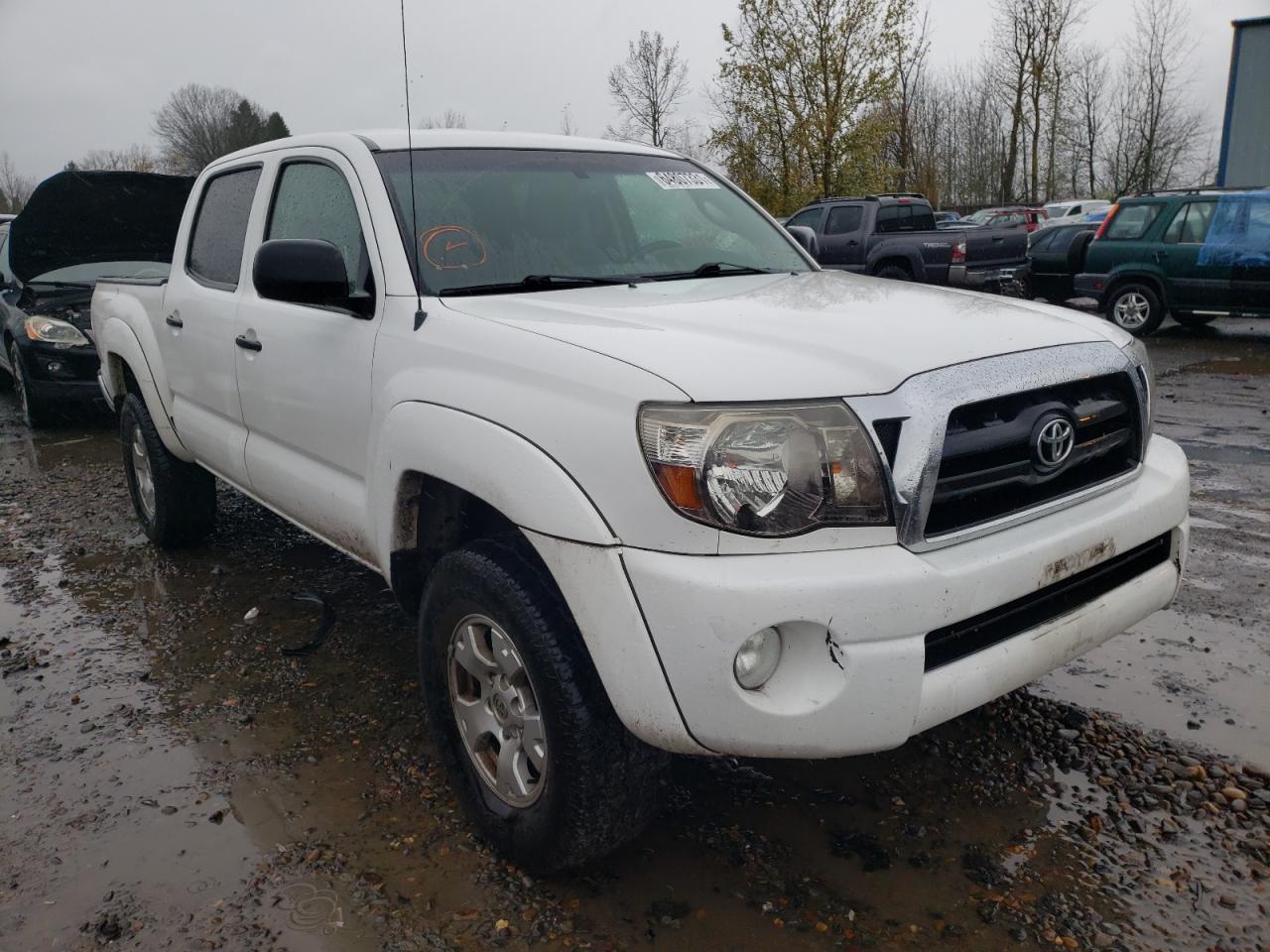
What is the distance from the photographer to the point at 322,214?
133 inches

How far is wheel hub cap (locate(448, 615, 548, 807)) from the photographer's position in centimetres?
235

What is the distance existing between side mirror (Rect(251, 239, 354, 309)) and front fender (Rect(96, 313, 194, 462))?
1.99 m

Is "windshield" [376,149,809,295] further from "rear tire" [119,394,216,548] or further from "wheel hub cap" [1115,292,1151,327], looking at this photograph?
"wheel hub cap" [1115,292,1151,327]

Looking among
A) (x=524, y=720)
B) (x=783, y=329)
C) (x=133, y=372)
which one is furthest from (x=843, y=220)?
(x=524, y=720)

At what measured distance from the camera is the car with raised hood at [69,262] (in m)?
7.36

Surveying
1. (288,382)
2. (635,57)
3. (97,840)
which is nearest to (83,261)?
(288,382)

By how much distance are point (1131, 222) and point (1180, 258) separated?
80cm

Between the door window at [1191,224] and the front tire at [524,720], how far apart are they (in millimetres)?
12071

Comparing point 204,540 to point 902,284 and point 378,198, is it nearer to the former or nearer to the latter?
point 378,198

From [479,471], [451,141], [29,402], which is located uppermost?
[451,141]

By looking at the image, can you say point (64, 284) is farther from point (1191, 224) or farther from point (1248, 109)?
point (1248, 109)

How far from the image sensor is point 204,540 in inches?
206

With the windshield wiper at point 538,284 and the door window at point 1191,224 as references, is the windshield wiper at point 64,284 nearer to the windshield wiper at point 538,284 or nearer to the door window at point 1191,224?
the windshield wiper at point 538,284

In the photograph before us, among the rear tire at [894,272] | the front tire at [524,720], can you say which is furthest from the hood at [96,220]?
the rear tire at [894,272]
